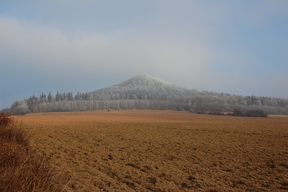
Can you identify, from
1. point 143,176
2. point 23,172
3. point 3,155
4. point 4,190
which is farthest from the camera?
point 143,176

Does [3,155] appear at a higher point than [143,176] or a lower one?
higher

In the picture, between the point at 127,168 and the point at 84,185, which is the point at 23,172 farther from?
the point at 127,168

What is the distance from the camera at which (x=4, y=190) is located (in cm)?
403

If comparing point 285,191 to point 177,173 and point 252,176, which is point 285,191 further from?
point 177,173

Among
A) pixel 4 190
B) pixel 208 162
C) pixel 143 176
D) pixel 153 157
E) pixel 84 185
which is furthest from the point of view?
pixel 153 157

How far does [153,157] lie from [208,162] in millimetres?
3372

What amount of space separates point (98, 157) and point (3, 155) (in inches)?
298

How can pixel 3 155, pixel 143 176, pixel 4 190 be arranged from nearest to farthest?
pixel 4 190 → pixel 3 155 → pixel 143 176

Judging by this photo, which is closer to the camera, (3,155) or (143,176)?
(3,155)

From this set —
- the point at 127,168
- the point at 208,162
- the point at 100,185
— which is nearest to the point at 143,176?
the point at 127,168

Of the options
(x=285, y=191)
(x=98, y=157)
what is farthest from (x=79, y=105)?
(x=285, y=191)

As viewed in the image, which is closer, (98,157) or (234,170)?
(234,170)

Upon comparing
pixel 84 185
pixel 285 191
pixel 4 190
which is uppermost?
pixel 4 190

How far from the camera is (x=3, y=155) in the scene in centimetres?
584
